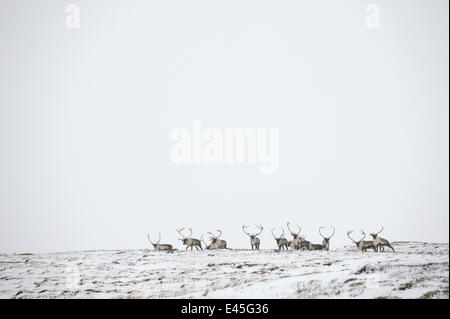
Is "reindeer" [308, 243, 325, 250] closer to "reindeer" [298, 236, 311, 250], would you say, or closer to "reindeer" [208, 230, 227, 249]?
"reindeer" [298, 236, 311, 250]

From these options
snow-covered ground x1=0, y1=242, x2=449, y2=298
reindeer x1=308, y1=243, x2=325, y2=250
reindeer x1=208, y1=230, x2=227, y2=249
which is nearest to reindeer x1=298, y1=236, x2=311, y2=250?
reindeer x1=308, y1=243, x2=325, y2=250

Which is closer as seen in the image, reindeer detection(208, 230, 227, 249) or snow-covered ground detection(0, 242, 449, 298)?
snow-covered ground detection(0, 242, 449, 298)

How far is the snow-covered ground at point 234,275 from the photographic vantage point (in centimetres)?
972

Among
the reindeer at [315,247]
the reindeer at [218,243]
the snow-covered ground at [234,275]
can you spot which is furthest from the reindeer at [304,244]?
the reindeer at [218,243]

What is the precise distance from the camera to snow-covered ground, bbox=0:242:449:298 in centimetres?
972

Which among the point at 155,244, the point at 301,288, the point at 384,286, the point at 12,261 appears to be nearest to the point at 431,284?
the point at 384,286

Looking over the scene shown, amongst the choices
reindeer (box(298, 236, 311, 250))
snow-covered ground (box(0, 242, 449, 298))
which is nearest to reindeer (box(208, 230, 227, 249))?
snow-covered ground (box(0, 242, 449, 298))

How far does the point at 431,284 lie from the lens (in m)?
9.70

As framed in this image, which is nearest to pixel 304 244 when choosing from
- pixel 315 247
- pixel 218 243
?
pixel 315 247

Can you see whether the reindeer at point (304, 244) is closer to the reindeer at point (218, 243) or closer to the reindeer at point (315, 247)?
the reindeer at point (315, 247)

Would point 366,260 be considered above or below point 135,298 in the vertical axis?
above

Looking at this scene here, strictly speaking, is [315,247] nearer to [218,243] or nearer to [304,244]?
[304,244]
